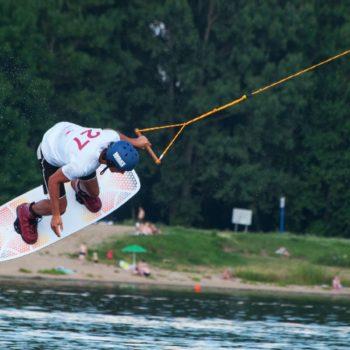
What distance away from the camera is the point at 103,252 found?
48.3 meters

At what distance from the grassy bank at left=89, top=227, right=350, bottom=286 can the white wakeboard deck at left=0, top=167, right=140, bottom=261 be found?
86.6 feet

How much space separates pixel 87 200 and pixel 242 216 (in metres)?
37.7

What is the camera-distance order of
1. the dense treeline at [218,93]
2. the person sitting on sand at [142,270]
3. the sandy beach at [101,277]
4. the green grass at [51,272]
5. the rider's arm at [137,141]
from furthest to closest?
the dense treeline at [218,93]
the person sitting on sand at [142,270]
the sandy beach at [101,277]
the green grass at [51,272]
the rider's arm at [137,141]

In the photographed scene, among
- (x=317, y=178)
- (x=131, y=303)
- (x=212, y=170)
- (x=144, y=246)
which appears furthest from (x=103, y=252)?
(x=317, y=178)

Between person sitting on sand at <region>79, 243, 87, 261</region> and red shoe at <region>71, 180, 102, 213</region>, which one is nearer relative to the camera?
red shoe at <region>71, 180, 102, 213</region>

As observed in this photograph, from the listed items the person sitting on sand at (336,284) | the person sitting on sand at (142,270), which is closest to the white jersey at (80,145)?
the person sitting on sand at (142,270)

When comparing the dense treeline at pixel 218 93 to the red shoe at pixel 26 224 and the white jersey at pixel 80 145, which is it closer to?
the red shoe at pixel 26 224

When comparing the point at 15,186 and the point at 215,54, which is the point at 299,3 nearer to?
the point at 215,54

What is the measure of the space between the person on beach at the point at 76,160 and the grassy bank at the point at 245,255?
27654 mm

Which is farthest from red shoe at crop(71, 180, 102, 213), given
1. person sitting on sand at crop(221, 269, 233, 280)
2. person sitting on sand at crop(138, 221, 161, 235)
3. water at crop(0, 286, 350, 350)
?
person sitting on sand at crop(138, 221, 161, 235)

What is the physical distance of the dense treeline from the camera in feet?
190

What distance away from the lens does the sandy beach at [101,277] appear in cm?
4631

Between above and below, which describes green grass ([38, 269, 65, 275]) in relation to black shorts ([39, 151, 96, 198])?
below

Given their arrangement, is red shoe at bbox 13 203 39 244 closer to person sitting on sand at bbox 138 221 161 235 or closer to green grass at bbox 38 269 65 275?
green grass at bbox 38 269 65 275
